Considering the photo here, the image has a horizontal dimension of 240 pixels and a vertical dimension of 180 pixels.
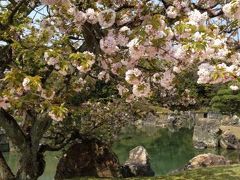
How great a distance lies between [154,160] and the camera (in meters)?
28.9

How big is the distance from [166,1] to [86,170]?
8.74 metres

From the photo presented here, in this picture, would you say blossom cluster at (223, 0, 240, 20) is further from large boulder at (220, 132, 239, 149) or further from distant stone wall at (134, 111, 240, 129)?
distant stone wall at (134, 111, 240, 129)

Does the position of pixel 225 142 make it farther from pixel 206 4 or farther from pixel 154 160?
pixel 206 4

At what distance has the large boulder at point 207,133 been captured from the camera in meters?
37.4

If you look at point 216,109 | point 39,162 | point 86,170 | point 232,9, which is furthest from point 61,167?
point 216,109

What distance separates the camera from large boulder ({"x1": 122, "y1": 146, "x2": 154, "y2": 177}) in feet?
57.8

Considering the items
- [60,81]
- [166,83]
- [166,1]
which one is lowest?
[166,83]

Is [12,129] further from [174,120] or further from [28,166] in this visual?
[174,120]

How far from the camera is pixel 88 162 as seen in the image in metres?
15.8

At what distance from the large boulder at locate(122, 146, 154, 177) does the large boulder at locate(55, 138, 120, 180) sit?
42.4 inches

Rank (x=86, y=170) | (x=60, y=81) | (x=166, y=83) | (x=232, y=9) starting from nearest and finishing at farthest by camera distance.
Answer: (x=232, y=9) → (x=166, y=83) → (x=60, y=81) → (x=86, y=170)

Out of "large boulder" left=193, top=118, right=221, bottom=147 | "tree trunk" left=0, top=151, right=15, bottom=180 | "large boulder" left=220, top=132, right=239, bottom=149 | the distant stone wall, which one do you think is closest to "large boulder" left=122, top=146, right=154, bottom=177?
"tree trunk" left=0, top=151, right=15, bottom=180

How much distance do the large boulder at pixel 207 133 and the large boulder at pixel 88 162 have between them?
22594 mm

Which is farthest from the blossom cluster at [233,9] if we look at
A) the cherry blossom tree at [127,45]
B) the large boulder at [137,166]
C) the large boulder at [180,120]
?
the large boulder at [180,120]
